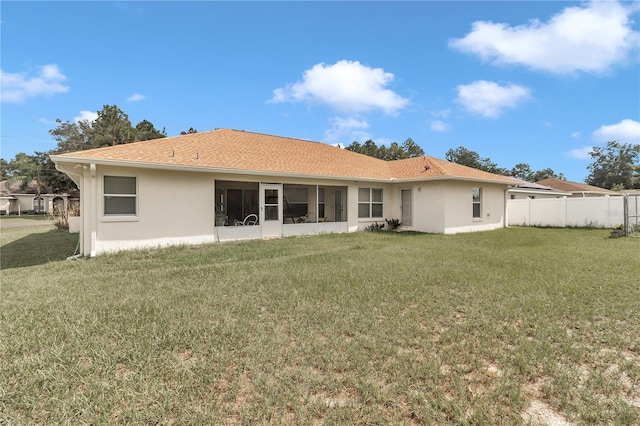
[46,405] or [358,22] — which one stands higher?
[358,22]

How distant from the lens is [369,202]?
16.1 metres

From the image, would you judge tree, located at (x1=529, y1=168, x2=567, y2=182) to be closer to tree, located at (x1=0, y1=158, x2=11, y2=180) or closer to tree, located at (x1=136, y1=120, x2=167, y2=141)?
tree, located at (x1=136, y1=120, x2=167, y2=141)

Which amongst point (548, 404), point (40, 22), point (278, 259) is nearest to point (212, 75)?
point (40, 22)

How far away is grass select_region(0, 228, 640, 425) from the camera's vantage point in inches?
96.5

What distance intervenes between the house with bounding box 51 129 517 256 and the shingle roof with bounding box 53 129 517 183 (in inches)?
2.0

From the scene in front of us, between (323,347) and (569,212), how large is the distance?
1960cm

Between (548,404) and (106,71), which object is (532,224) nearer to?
(548,404)

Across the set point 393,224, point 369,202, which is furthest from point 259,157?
point 393,224

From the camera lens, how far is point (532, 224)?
1831 cm

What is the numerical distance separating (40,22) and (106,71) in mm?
5825

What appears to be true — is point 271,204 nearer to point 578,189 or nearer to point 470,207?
point 470,207

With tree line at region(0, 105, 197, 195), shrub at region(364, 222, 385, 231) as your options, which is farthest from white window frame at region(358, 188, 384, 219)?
tree line at region(0, 105, 197, 195)

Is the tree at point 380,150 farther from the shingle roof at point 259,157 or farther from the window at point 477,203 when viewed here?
Answer: the window at point 477,203

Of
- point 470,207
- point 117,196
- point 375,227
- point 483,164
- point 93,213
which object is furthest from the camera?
point 483,164
